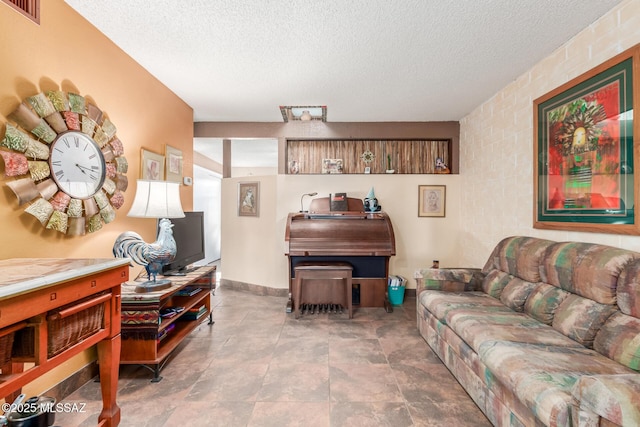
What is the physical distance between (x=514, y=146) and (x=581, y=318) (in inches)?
69.6

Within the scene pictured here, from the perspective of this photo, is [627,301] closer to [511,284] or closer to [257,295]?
[511,284]

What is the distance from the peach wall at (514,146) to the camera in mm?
1891

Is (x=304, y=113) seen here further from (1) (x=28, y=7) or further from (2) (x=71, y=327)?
(2) (x=71, y=327)

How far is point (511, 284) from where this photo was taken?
2.40 metres

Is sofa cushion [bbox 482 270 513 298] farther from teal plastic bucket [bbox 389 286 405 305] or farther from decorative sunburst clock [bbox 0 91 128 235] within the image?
decorative sunburst clock [bbox 0 91 128 235]

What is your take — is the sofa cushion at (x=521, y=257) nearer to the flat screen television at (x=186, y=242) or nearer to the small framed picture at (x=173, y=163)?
the flat screen television at (x=186, y=242)

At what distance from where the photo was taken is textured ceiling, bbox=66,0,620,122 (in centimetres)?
187

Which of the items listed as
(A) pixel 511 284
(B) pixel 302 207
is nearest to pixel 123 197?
(B) pixel 302 207

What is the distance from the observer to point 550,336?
1.74m

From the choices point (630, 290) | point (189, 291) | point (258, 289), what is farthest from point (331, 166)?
point (630, 290)

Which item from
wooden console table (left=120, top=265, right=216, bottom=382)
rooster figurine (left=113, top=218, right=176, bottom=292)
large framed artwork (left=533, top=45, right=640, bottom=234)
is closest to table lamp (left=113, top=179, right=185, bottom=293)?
rooster figurine (left=113, top=218, right=176, bottom=292)

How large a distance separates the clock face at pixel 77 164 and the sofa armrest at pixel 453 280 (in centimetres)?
278

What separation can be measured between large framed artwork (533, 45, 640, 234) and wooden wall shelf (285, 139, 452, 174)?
174 centimetres

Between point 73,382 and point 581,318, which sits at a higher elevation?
point 581,318
